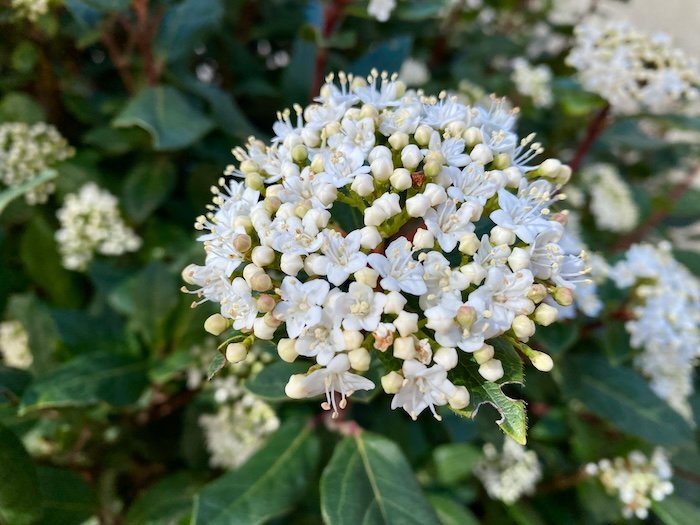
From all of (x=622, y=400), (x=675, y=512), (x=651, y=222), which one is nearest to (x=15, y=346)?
(x=622, y=400)

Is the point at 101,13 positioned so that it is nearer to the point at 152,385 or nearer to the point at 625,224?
the point at 152,385

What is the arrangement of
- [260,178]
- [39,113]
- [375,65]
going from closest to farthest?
[260,178] → [39,113] → [375,65]

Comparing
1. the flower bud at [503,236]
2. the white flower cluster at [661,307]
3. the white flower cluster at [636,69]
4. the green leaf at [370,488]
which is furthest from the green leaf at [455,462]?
the white flower cluster at [636,69]

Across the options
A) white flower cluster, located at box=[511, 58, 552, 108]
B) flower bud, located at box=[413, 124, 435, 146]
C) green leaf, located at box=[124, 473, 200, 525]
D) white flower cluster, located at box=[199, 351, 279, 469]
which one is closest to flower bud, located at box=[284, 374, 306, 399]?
flower bud, located at box=[413, 124, 435, 146]

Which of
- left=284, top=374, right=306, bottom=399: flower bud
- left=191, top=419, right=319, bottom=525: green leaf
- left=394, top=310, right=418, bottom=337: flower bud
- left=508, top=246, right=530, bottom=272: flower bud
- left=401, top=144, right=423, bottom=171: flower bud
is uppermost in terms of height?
left=401, top=144, right=423, bottom=171: flower bud

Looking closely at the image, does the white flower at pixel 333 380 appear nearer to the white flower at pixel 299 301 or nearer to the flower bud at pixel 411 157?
the white flower at pixel 299 301

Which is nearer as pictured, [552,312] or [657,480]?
[552,312]

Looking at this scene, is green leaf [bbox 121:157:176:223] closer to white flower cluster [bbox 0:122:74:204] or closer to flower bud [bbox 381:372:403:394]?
white flower cluster [bbox 0:122:74:204]

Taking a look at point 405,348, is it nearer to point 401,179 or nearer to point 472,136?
point 401,179

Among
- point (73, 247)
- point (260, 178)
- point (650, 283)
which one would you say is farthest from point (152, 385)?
point (650, 283)
